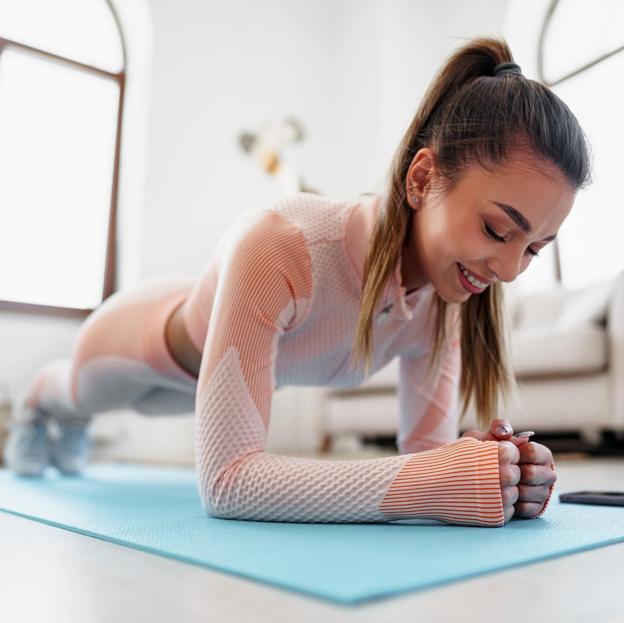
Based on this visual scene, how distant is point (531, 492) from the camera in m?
0.74

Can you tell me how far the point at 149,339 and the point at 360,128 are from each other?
356cm

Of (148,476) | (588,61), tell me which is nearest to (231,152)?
(588,61)

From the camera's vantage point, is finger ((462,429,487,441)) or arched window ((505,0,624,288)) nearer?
finger ((462,429,487,441))

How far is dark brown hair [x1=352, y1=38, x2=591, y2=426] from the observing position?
A: 79 cm

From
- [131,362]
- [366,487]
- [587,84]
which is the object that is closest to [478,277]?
[366,487]

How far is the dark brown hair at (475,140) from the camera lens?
30.9 inches

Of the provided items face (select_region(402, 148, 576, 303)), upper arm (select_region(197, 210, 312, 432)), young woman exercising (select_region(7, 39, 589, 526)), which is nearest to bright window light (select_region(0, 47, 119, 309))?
young woman exercising (select_region(7, 39, 589, 526))

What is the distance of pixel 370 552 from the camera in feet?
1.90

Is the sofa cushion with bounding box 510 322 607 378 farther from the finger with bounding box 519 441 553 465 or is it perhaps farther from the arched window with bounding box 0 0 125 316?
the arched window with bounding box 0 0 125 316

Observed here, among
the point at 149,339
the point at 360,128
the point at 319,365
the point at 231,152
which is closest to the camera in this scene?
the point at 319,365

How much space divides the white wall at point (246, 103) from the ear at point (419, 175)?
243 cm

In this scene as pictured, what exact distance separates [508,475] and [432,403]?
46 cm

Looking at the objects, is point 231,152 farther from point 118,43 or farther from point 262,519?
point 262,519

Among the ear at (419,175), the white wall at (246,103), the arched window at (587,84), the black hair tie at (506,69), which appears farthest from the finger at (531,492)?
the arched window at (587,84)
